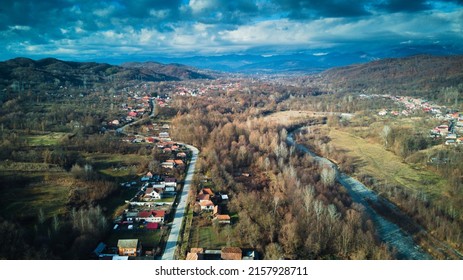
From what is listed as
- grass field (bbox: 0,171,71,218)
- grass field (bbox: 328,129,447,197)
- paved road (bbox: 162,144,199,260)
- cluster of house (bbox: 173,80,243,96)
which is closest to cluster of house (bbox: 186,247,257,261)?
paved road (bbox: 162,144,199,260)

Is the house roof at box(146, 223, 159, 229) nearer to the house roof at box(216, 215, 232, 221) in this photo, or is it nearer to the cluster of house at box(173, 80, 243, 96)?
the house roof at box(216, 215, 232, 221)

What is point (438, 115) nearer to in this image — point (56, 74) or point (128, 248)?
point (128, 248)

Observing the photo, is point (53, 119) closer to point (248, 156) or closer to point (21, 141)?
point (21, 141)

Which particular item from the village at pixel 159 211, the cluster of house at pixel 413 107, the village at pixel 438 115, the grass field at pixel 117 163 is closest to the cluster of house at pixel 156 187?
the village at pixel 159 211

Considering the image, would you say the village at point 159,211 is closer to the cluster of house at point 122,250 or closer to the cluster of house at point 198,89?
the cluster of house at point 122,250
